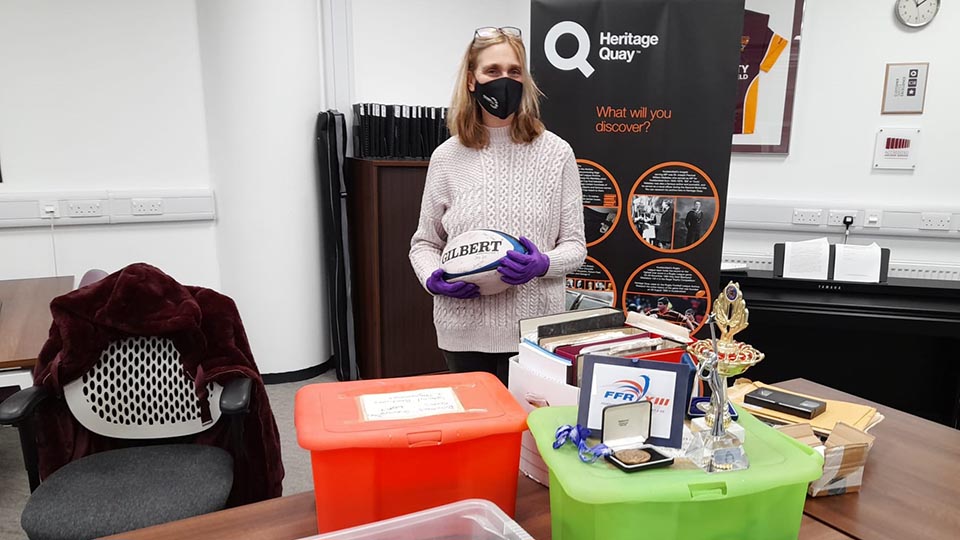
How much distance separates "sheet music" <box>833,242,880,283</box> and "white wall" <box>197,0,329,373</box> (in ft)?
8.70

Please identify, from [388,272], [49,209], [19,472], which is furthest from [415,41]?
[19,472]

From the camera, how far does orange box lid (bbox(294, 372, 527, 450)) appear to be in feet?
2.89

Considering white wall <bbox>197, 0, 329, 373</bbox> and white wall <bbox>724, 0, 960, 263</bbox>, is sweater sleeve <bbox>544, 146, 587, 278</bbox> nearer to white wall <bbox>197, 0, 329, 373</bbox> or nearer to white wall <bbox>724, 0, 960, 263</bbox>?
white wall <bbox>197, 0, 329, 373</bbox>

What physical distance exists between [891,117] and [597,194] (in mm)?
1924

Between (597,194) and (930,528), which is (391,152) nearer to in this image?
(597,194)

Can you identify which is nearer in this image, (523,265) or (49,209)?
(523,265)

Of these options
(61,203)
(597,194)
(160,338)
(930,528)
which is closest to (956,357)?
(597,194)

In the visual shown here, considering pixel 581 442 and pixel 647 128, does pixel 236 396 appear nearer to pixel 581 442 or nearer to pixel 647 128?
pixel 581 442

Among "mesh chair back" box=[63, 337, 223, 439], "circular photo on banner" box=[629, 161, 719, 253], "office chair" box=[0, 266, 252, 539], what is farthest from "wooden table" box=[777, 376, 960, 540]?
"mesh chair back" box=[63, 337, 223, 439]

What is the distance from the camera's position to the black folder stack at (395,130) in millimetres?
3375

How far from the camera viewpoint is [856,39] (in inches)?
129

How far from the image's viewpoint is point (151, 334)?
1.61 m

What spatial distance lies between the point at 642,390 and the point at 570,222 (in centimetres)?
86

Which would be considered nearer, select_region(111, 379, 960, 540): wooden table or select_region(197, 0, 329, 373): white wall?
select_region(111, 379, 960, 540): wooden table
